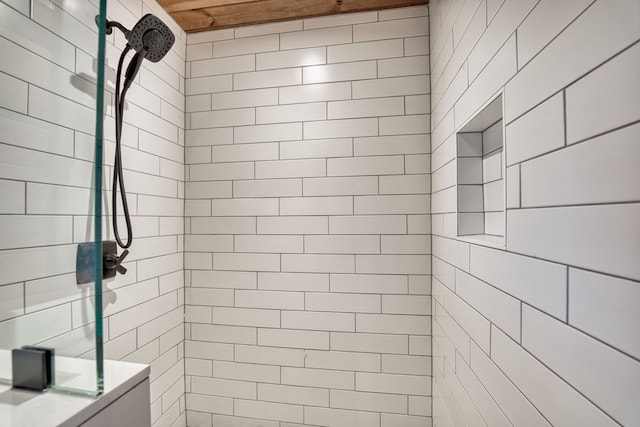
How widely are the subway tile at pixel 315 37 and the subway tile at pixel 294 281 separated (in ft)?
4.00

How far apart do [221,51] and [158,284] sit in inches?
51.2

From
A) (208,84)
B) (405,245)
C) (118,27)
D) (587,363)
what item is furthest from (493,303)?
(208,84)

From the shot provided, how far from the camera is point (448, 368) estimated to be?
1.11 metres

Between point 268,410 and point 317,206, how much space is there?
44.0 inches

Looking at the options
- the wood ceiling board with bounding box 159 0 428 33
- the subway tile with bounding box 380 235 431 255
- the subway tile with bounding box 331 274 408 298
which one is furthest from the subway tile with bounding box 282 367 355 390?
the wood ceiling board with bounding box 159 0 428 33

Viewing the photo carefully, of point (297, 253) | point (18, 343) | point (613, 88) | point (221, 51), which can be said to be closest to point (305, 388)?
point (297, 253)

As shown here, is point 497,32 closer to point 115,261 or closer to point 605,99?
point 605,99

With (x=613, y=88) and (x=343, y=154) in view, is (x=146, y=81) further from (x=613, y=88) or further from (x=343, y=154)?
(x=613, y=88)

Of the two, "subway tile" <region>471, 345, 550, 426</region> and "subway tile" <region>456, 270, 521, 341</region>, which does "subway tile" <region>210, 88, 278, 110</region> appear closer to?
"subway tile" <region>456, 270, 521, 341</region>

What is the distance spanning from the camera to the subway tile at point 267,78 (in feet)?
5.00

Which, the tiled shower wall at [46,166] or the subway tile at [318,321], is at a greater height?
the tiled shower wall at [46,166]

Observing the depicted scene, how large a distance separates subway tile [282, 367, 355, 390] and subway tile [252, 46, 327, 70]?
1616 millimetres

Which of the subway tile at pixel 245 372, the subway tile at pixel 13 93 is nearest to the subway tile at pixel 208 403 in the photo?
the subway tile at pixel 245 372

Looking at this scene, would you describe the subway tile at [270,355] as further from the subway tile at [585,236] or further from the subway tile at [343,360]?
the subway tile at [585,236]
